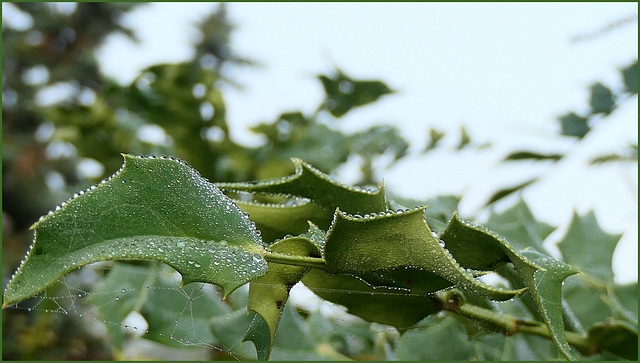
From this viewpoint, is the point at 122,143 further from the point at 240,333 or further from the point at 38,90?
the point at 38,90

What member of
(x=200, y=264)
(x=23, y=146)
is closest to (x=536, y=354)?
(x=200, y=264)

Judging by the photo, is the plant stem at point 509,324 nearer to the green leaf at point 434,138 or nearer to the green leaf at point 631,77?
the green leaf at point 631,77

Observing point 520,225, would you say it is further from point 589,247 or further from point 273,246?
point 273,246

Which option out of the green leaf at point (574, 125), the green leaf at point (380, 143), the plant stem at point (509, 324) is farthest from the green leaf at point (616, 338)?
the green leaf at point (380, 143)

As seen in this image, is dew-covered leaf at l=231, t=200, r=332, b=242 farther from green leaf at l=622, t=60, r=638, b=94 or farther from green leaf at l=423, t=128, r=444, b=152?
green leaf at l=423, t=128, r=444, b=152

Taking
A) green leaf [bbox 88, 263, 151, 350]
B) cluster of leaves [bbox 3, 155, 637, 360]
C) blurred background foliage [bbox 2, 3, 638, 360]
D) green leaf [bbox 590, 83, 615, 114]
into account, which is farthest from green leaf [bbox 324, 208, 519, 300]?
green leaf [bbox 590, 83, 615, 114]

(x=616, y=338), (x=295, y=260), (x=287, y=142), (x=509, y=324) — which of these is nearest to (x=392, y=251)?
(x=295, y=260)
